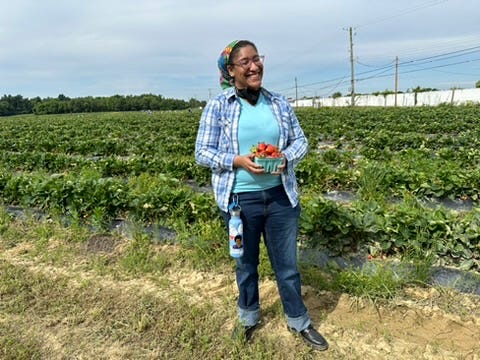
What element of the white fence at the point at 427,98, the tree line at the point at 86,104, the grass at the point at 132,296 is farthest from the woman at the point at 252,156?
the tree line at the point at 86,104

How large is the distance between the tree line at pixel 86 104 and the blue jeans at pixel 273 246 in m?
91.3

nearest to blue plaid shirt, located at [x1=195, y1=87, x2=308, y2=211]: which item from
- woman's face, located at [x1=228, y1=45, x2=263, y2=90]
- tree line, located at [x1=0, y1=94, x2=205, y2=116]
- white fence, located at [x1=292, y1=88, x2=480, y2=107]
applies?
woman's face, located at [x1=228, y1=45, x2=263, y2=90]

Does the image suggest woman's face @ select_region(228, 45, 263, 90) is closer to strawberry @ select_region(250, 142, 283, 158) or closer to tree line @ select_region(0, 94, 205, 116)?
strawberry @ select_region(250, 142, 283, 158)

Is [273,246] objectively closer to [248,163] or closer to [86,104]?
[248,163]

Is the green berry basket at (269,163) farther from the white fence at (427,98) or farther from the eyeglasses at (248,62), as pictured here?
the white fence at (427,98)

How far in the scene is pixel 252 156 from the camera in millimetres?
2113

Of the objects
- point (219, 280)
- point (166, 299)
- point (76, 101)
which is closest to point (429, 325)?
point (219, 280)

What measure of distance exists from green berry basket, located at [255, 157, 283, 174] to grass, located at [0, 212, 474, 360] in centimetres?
121

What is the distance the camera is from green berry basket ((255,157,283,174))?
2080mm

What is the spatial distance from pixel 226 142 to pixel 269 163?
0.35 metres

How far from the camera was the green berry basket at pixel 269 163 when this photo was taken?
208cm

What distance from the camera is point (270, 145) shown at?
216 centimetres

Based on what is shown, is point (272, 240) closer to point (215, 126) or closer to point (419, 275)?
point (215, 126)

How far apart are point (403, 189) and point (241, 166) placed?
13.3 ft
